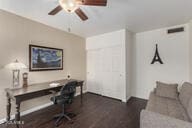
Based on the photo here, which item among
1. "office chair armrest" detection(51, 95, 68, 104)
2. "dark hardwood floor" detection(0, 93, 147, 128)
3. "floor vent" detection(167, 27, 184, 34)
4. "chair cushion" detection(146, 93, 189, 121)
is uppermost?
"floor vent" detection(167, 27, 184, 34)

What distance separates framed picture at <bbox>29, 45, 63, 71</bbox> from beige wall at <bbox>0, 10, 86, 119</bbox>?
125 mm

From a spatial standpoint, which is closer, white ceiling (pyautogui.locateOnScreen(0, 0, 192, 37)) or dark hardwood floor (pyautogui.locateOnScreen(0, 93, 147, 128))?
white ceiling (pyautogui.locateOnScreen(0, 0, 192, 37))

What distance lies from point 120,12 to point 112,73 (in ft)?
7.31

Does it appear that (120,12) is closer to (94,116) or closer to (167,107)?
(167,107)

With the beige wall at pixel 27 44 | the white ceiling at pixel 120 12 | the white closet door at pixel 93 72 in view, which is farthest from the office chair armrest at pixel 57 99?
the white closet door at pixel 93 72

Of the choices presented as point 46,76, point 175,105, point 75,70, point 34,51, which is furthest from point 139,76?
point 34,51

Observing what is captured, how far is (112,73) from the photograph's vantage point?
415 centimetres

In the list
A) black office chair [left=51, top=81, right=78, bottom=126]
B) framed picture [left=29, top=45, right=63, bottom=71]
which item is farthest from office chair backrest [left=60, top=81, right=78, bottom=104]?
framed picture [left=29, top=45, right=63, bottom=71]

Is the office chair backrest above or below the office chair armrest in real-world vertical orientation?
above

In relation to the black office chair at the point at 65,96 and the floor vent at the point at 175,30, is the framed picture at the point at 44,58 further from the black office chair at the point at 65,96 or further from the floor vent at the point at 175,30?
the floor vent at the point at 175,30

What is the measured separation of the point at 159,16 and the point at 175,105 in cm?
215

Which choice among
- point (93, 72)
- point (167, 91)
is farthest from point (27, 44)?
point (167, 91)

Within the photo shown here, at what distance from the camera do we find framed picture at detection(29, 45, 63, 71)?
304 centimetres

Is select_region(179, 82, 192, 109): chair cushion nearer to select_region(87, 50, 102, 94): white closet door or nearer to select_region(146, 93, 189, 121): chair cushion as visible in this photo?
select_region(146, 93, 189, 121): chair cushion
